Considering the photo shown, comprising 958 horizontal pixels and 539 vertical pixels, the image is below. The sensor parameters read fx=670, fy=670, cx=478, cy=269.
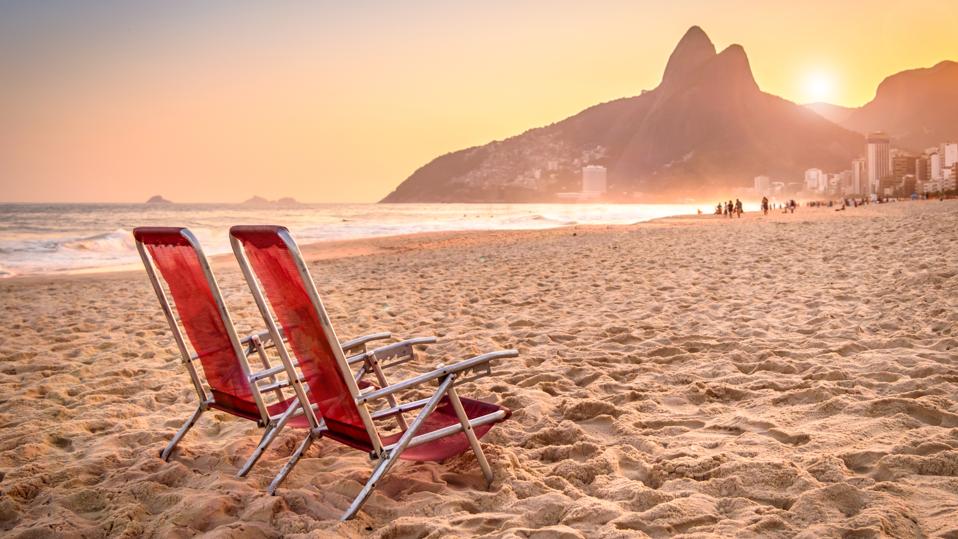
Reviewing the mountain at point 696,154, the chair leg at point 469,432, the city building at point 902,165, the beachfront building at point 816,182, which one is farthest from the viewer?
the mountain at point 696,154

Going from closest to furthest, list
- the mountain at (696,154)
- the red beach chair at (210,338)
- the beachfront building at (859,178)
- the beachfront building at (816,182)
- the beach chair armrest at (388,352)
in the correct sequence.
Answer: the red beach chair at (210,338), the beach chair armrest at (388,352), the beachfront building at (859,178), the beachfront building at (816,182), the mountain at (696,154)

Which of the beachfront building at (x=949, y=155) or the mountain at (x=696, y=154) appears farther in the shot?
the mountain at (x=696, y=154)

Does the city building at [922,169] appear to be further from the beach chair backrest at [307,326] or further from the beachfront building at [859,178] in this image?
the beach chair backrest at [307,326]

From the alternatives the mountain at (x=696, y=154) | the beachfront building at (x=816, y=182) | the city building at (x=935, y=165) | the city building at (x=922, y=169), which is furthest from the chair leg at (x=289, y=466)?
the mountain at (x=696, y=154)

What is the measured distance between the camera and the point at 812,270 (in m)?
8.73

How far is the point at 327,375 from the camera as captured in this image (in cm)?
254

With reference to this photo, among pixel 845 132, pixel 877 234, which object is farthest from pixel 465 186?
pixel 877 234

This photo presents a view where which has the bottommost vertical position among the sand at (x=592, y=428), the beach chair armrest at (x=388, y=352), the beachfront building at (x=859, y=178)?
the sand at (x=592, y=428)

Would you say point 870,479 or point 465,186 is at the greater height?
point 465,186

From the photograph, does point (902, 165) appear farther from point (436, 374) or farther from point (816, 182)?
point (436, 374)

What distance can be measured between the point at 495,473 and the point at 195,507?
4.01 feet

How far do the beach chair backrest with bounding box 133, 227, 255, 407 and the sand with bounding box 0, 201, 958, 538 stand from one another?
0.42 metres

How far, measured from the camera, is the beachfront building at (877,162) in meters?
118

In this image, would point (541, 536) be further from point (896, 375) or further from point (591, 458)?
point (896, 375)
